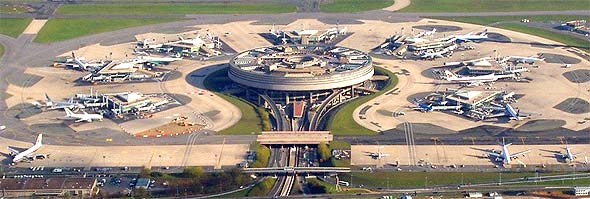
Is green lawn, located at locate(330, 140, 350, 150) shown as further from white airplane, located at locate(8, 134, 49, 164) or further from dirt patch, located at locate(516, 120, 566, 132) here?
white airplane, located at locate(8, 134, 49, 164)

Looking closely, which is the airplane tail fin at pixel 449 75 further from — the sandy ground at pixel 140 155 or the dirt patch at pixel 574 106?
the sandy ground at pixel 140 155

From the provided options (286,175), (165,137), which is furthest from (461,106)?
(165,137)

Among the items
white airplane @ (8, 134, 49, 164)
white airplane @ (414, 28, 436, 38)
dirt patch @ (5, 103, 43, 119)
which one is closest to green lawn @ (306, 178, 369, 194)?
white airplane @ (8, 134, 49, 164)

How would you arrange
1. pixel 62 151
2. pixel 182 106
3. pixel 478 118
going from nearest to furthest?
pixel 62 151 < pixel 478 118 < pixel 182 106

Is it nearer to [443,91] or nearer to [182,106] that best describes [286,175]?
[182,106]

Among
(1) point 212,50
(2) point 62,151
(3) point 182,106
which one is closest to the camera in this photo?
(2) point 62,151

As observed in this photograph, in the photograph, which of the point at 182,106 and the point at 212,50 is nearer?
the point at 182,106

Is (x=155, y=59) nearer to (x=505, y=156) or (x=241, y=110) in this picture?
(x=241, y=110)

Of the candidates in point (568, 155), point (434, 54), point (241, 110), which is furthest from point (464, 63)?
point (568, 155)
